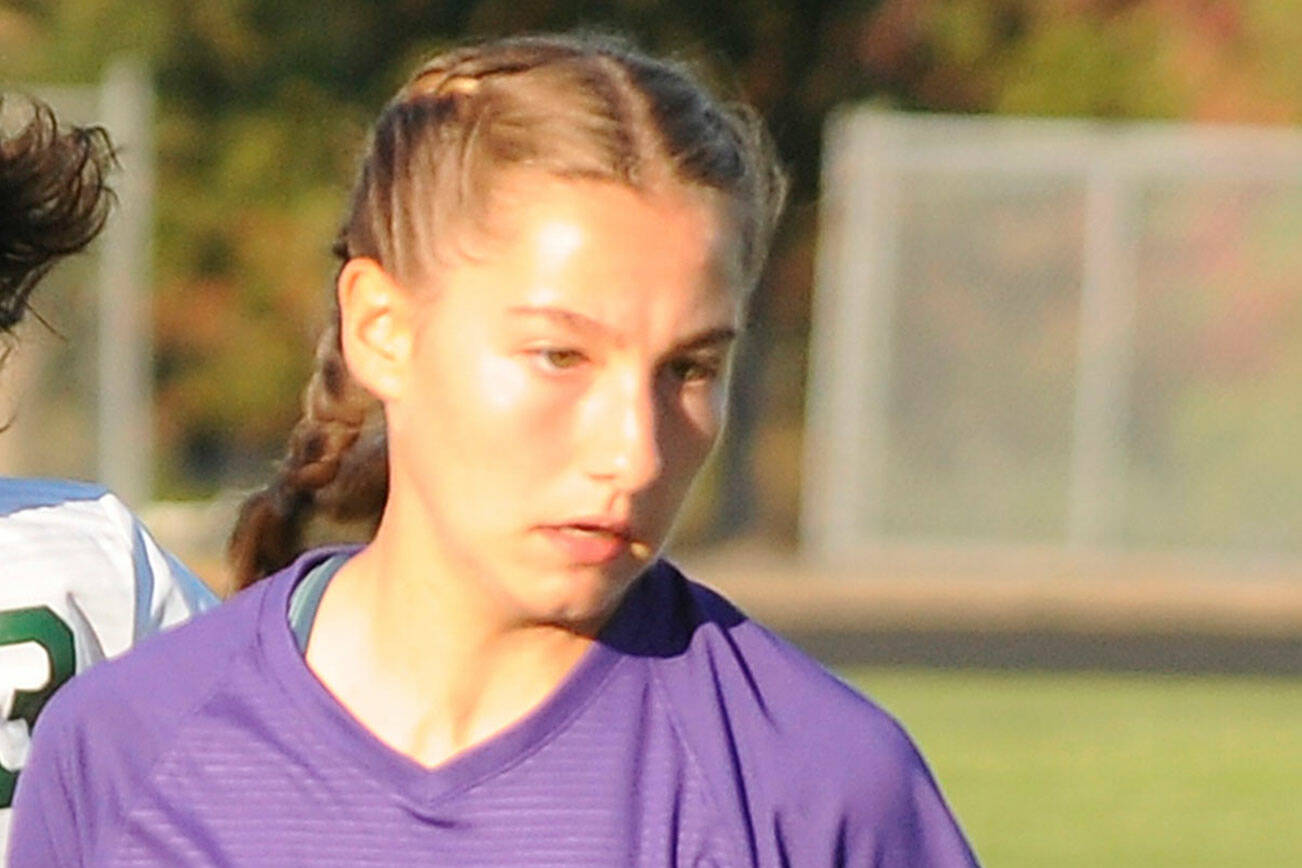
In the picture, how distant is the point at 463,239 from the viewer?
2.62 m

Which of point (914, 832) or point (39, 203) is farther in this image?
point (39, 203)

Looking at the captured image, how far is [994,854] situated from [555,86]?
5.79 m

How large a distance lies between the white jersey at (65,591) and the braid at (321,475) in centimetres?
7

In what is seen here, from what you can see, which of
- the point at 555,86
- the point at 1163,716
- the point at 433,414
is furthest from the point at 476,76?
the point at 1163,716

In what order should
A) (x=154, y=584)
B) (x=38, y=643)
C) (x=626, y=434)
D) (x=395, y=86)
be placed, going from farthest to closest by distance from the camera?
(x=395, y=86)
(x=154, y=584)
(x=38, y=643)
(x=626, y=434)

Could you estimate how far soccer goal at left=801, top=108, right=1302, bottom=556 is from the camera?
1639 cm

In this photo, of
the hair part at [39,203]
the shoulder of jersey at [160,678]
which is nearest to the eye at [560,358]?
the shoulder of jersey at [160,678]

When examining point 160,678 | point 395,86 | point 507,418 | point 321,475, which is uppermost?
point 395,86

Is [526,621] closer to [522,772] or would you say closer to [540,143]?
[522,772]

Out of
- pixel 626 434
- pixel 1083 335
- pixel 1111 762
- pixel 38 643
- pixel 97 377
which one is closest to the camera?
pixel 626 434

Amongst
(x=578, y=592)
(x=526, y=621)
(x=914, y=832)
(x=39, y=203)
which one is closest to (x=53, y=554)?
(x=39, y=203)

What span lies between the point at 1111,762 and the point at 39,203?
23.8 ft

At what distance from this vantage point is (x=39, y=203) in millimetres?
3408

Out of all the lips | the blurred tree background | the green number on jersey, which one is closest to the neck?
the lips
